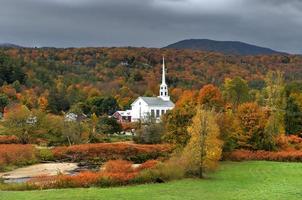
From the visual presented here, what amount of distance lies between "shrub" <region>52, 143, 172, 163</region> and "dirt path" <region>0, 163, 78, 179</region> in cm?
356

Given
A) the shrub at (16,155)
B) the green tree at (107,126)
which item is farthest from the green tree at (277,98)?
the shrub at (16,155)

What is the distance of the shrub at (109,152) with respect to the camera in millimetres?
61000

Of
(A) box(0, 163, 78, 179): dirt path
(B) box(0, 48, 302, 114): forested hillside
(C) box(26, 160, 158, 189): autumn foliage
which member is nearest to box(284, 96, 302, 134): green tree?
(A) box(0, 163, 78, 179): dirt path

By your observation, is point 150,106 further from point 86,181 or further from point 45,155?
point 86,181

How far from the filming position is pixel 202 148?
140 feet

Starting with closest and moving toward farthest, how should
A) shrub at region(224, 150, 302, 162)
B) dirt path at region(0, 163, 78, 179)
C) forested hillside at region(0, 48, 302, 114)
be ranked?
dirt path at region(0, 163, 78, 179), shrub at region(224, 150, 302, 162), forested hillside at region(0, 48, 302, 114)

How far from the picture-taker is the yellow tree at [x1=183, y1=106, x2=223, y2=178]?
42625 millimetres

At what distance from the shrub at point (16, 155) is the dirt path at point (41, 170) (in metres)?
1.60

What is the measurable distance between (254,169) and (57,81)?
101405mm

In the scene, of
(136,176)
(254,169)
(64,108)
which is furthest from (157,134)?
(64,108)

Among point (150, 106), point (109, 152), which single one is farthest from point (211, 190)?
point (150, 106)

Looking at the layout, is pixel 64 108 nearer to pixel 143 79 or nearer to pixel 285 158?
pixel 143 79

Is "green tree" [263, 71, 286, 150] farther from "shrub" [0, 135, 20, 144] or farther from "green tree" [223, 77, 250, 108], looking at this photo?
"shrub" [0, 135, 20, 144]

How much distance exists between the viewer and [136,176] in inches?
1604
